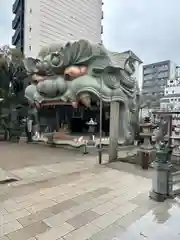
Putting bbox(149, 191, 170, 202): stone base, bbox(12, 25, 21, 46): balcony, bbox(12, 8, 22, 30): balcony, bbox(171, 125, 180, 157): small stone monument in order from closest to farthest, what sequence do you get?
bbox(149, 191, 170, 202): stone base → bbox(171, 125, 180, 157): small stone monument → bbox(12, 8, 22, 30): balcony → bbox(12, 25, 21, 46): balcony

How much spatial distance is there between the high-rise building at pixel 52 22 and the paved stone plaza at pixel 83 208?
31.5m

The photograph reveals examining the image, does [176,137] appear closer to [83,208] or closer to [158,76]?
[83,208]

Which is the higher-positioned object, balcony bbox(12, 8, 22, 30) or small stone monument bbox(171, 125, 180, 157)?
balcony bbox(12, 8, 22, 30)

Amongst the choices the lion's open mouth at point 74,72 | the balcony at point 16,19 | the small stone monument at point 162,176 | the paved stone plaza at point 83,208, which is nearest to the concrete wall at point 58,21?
the balcony at point 16,19

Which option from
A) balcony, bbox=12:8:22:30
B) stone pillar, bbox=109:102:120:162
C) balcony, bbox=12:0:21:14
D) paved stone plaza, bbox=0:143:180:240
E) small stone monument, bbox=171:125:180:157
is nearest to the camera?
paved stone plaza, bbox=0:143:180:240

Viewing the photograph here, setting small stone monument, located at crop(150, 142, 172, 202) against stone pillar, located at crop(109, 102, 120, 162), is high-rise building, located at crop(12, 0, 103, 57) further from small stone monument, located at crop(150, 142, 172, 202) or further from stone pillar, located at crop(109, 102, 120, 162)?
small stone monument, located at crop(150, 142, 172, 202)

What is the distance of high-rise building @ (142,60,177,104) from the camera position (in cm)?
5181

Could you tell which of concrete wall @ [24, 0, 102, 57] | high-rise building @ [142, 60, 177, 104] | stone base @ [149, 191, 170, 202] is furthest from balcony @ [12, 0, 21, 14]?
stone base @ [149, 191, 170, 202]

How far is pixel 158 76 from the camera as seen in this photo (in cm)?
5334

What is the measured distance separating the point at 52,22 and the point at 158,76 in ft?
93.3

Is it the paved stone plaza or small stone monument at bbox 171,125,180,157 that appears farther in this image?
small stone monument at bbox 171,125,180,157

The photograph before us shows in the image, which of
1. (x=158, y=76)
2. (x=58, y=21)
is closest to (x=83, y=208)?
(x=58, y=21)

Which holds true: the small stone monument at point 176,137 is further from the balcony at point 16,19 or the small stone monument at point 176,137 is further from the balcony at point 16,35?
the balcony at point 16,19

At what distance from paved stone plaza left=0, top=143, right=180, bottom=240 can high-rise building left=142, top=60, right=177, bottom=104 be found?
47218 mm
